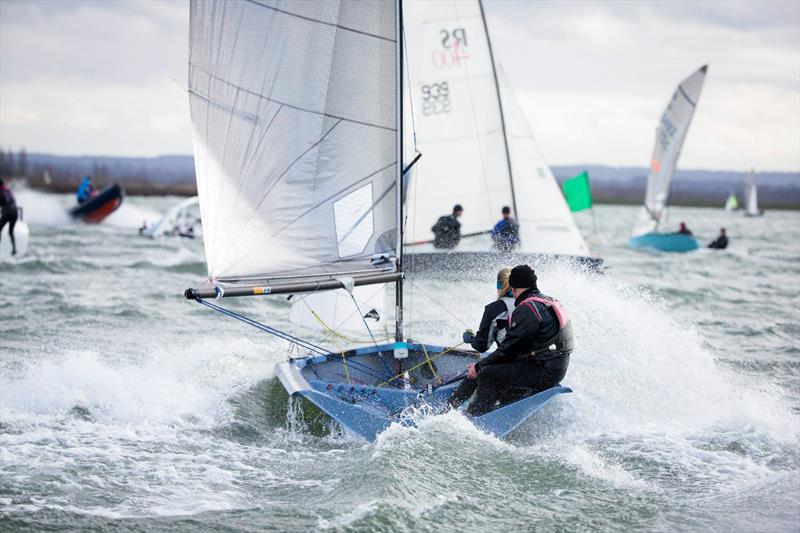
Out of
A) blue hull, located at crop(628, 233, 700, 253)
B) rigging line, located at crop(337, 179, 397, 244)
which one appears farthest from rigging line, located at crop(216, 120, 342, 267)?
blue hull, located at crop(628, 233, 700, 253)

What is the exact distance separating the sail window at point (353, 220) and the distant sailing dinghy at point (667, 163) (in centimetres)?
2166

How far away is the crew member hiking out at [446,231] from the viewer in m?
15.4

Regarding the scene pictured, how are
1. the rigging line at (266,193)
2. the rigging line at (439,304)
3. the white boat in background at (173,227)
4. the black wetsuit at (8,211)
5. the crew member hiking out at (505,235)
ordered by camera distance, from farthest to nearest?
the white boat in background at (173,227)
the black wetsuit at (8,211)
the crew member hiking out at (505,235)
the rigging line at (439,304)
the rigging line at (266,193)

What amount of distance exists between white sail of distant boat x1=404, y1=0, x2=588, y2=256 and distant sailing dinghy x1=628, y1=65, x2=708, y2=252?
13457 millimetres

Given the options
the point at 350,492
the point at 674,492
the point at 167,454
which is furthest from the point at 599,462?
the point at 167,454

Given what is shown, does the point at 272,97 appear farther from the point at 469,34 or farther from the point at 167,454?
the point at 469,34

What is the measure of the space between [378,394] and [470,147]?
8988mm

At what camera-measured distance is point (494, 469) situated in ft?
22.1

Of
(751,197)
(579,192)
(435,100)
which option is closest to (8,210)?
(435,100)

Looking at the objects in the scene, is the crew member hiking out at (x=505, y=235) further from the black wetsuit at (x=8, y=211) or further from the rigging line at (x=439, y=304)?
the black wetsuit at (x=8, y=211)

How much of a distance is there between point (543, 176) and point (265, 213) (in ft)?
29.1

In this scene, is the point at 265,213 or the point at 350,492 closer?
the point at 350,492

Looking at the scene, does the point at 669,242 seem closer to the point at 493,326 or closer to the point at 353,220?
the point at 353,220

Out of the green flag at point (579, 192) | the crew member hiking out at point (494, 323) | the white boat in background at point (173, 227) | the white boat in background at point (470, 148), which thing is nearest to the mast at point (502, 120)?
the white boat in background at point (470, 148)
